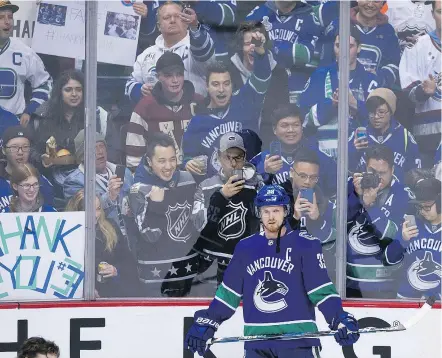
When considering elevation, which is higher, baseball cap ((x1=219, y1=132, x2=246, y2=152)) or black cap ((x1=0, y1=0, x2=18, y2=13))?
black cap ((x1=0, y1=0, x2=18, y2=13))

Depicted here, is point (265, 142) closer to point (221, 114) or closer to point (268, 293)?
point (221, 114)

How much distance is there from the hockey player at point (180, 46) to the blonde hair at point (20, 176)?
0.69 metres

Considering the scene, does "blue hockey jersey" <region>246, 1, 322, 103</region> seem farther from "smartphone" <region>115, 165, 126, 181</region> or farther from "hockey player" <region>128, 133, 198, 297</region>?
"smartphone" <region>115, 165, 126, 181</region>

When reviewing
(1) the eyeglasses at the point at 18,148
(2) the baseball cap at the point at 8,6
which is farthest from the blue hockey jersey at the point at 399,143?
(2) the baseball cap at the point at 8,6

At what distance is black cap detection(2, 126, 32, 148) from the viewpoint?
6.39 metres

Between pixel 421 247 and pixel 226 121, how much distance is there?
124 centimetres

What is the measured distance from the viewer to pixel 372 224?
21.4 ft

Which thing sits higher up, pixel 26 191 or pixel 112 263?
pixel 26 191

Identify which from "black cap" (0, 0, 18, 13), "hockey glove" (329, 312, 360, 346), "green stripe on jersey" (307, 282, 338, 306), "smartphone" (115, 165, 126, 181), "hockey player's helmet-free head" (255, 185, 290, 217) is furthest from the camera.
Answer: "smartphone" (115, 165, 126, 181)

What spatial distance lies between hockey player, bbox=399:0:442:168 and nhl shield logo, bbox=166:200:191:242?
1.29 metres

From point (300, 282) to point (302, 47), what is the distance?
153 cm

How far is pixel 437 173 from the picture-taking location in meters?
6.49

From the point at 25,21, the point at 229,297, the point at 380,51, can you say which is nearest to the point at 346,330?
the point at 229,297

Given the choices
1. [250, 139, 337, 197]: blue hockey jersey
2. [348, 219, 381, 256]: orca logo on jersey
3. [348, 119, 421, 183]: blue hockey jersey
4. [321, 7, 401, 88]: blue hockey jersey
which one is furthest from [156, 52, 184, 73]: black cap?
[348, 219, 381, 256]: orca logo on jersey
